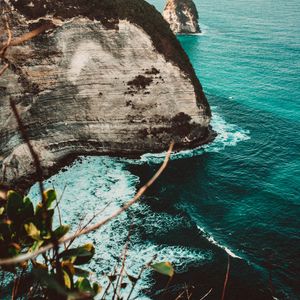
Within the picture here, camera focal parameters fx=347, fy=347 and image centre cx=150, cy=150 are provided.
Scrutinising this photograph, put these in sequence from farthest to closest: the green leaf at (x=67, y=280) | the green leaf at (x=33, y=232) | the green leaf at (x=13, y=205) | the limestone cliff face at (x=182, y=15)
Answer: the limestone cliff face at (x=182, y=15) < the green leaf at (x=13, y=205) < the green leaf at (x=33, y=232) < the green leaf at (x=67, y=280)

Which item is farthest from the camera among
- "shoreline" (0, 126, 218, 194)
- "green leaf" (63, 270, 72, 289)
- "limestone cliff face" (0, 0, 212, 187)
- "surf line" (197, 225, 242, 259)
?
"shoreline" (0, 126, 218, 194)

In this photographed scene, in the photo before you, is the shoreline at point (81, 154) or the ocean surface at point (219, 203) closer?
the ocean surface at point (219, 203)

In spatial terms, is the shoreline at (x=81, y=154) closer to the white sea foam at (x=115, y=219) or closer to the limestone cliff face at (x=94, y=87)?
the limestone cliff face at (x=94, y=87)

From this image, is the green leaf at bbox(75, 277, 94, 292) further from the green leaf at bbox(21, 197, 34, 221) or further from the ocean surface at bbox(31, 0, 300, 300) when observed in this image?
the ocean surface at bbox(31, 0, 300, 300)

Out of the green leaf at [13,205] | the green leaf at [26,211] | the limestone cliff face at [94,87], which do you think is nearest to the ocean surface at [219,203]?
the limestone cliff face at [94,87]

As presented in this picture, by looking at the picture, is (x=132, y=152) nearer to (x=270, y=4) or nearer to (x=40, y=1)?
(x=40, y=1)

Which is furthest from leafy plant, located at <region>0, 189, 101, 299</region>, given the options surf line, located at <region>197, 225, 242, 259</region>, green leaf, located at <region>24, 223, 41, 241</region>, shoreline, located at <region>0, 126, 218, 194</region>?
shoreline, located at <region>0, 126, 218, 194</region>

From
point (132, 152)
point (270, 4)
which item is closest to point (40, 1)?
point (132, 152)
